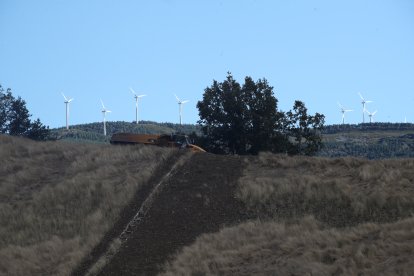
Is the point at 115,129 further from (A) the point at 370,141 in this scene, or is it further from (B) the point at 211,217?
(B) the point at 211,217

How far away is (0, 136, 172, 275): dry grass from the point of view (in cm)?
2969

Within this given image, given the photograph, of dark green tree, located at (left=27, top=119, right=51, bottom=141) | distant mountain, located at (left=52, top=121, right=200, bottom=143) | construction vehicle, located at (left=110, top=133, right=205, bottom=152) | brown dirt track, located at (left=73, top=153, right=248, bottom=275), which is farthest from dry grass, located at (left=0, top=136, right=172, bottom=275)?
distant mountain, located at (left=52, top=121, right=200, bottom=143)

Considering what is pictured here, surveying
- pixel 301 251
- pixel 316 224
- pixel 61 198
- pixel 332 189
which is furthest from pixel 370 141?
pixel 301 251

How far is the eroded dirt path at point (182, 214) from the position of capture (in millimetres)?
26766

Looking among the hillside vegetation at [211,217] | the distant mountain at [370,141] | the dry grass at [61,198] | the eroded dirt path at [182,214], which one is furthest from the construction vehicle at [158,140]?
the distant mountain at [370,141]

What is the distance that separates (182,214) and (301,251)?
8540 millimetres

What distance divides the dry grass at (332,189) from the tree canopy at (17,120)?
4341 cm

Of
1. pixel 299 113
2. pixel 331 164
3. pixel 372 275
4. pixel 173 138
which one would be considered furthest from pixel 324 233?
pixel 299 113

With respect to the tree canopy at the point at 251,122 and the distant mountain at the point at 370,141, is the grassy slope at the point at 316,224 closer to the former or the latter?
the tree canopy at the point at 251,122

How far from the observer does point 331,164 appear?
113ft

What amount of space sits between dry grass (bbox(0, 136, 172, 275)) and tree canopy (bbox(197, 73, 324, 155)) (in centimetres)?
965

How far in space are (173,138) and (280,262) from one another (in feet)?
81.9

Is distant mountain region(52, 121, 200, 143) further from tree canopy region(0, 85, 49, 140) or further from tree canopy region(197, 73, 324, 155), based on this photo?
tree canopy region(197, 73, 324, 155)

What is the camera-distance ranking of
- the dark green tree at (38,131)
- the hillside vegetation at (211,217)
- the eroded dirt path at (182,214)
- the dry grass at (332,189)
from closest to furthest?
the hillside vegetation at (211,217)
the eroded dirt path at (182,214)
the dry grass at (332,189)
the dark green tree at (38,131)
